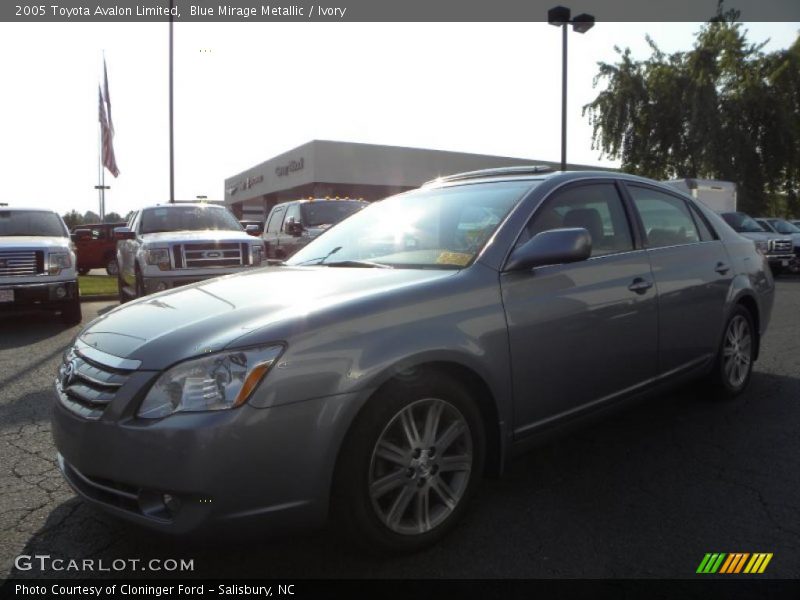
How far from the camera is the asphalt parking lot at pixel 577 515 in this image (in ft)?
8.65

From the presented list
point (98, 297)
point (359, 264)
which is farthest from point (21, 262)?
point (359, 264)

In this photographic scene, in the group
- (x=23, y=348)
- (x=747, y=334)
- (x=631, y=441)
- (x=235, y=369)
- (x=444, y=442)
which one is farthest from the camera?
(x=23, y=348)

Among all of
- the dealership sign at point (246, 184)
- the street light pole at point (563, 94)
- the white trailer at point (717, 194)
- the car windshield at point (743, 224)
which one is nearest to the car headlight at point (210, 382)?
the street light pole at point (563, 94)

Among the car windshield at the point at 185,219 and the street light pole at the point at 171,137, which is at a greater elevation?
the street light pole at the point at 171,137

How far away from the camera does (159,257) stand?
9.19 meters

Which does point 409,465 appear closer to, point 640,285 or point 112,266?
point 640,285

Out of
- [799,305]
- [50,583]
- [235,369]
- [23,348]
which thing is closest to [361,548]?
[235,369]

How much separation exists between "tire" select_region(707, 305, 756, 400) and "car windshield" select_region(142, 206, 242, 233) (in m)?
7.74

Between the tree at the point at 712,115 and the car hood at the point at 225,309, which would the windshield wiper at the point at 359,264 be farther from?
the tree at the point at 712,115

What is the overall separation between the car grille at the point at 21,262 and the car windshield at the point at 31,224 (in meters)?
1.11

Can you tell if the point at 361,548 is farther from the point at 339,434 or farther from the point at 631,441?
the point at 631,441

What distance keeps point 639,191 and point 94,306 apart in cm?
1030

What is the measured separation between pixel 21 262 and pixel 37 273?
231 millimetres

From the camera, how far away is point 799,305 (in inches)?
416
